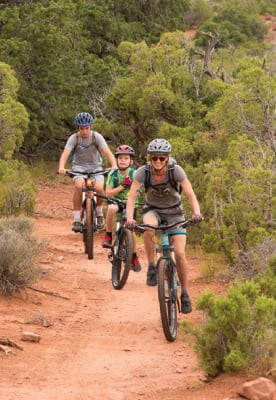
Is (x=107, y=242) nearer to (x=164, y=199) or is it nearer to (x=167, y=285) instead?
(x=164, y=199)

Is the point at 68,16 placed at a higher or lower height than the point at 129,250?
higher

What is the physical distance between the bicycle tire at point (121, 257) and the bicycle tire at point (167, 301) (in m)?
1.96

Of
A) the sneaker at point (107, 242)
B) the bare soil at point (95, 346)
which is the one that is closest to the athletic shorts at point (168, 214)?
the bare soil at point (95, 346)

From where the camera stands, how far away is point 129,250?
1062 centimetres

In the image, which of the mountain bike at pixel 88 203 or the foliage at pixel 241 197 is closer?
the foliage at pixel 241 197

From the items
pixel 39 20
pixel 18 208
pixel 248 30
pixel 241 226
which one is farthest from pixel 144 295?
pixel 248 30

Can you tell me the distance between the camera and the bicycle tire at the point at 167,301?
8391mm

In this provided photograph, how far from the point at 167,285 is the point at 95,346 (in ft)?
2.88

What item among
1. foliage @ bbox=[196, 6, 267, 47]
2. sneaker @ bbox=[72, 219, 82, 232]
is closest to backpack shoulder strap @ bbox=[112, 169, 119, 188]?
sneaker @ bbox=[72, 219, 82, 232]

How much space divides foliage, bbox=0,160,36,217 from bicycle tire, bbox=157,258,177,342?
356 inches

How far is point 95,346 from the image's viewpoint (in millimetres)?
8531

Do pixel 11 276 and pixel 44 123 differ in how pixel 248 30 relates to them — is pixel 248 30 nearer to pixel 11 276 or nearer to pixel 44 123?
pixel 44 123

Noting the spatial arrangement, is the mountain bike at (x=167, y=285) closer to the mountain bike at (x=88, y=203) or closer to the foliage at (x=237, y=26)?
the mountain bike at (x=88, y=203)

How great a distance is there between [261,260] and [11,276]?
2821 millimetres
